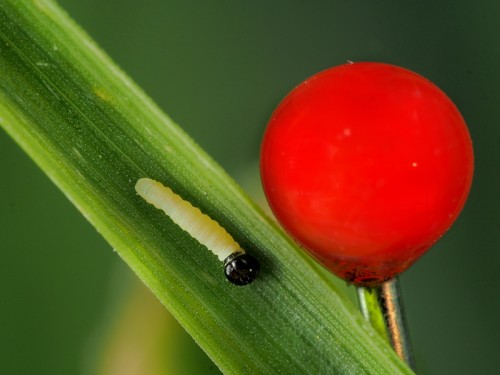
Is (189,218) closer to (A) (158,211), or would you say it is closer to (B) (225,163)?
(A) (158,211)

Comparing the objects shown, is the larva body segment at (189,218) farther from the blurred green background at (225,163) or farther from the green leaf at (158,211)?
the blurred green background at (225,163)

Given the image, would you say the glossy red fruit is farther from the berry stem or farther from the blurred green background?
the blurred green background

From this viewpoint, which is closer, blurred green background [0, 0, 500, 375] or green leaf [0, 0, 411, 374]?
green leaf [0, 0, 411, 374]

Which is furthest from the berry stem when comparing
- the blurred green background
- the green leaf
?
the blurred green background

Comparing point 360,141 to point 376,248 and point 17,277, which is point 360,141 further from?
point 17,277

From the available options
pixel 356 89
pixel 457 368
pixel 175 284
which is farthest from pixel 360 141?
pixel 457 368

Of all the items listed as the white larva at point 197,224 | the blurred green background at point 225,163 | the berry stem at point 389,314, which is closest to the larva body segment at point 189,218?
the white larva at point 197,224
